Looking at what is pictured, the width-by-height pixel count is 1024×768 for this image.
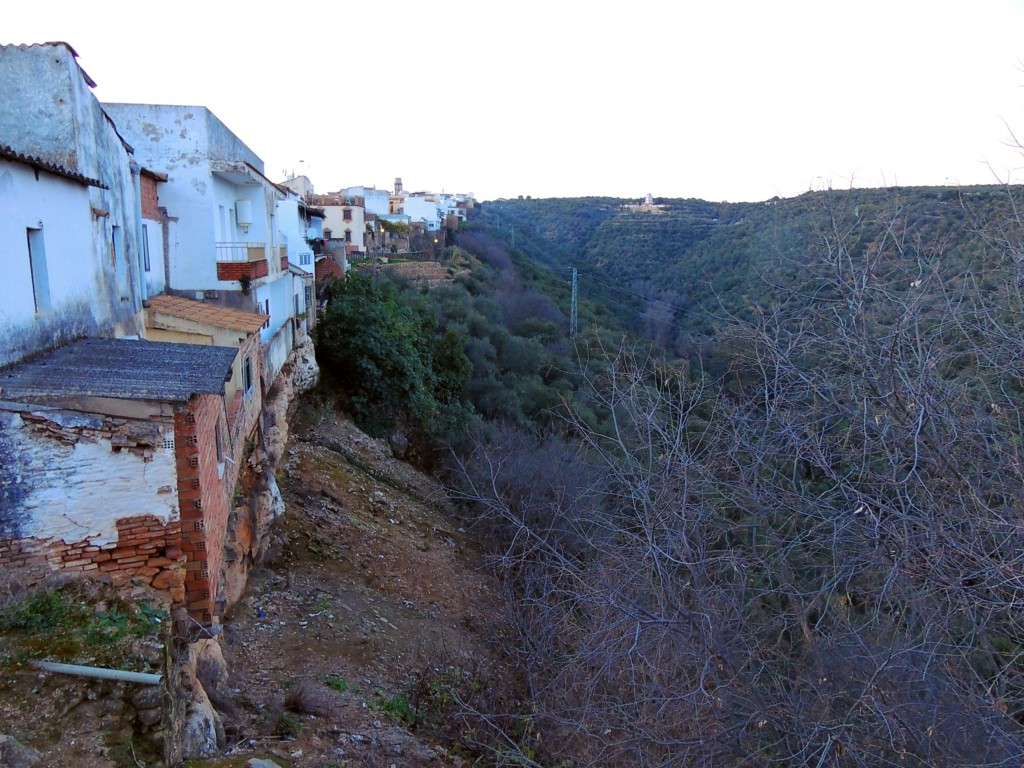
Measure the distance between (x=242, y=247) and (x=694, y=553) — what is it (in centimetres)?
991

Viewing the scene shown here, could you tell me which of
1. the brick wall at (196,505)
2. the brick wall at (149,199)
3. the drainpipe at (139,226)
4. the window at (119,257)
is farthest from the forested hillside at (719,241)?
the brick wall at (149,199)

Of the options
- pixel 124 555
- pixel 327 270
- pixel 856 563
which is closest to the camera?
pixel 856 563

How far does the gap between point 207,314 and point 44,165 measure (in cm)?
419

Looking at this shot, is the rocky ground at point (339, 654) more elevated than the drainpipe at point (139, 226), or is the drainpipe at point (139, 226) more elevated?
the drainpipe at point (139, 226)

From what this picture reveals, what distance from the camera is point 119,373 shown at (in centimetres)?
527

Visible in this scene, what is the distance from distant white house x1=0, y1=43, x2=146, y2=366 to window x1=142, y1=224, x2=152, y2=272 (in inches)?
57.9

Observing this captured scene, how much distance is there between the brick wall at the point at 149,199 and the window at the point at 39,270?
200 inches

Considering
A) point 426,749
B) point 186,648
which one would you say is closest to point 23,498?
point 186,648

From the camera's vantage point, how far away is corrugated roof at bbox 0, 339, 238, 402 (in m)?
4.70

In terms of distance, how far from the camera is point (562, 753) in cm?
636

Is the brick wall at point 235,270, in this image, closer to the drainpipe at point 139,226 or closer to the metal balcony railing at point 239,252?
the metal balcony railing at point 239,252

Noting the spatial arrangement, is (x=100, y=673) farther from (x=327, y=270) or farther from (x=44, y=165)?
(x=327, y=270)

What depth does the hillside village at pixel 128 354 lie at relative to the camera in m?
4.71

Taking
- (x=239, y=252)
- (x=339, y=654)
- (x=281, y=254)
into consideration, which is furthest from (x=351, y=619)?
(x=281, y=254)
